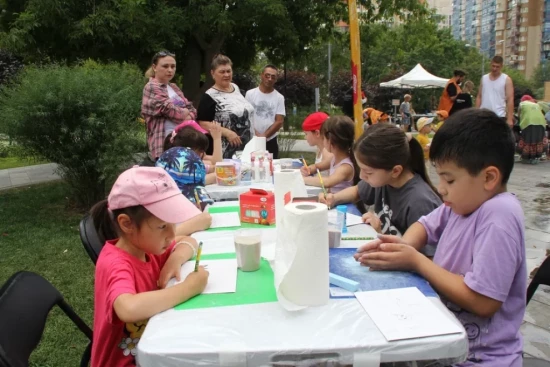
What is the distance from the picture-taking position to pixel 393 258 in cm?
162

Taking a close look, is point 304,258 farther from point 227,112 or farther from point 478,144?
point 227,112

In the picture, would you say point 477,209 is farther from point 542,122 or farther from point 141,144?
point 542,122

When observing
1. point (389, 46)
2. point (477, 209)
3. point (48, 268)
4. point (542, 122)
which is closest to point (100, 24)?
point (48, 268)

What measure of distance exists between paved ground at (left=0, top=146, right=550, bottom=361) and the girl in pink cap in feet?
7.13

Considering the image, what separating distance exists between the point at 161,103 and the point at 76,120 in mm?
1434

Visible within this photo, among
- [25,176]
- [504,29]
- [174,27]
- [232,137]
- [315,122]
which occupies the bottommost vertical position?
[25,176]

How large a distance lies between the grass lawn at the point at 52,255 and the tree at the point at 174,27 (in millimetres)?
2719

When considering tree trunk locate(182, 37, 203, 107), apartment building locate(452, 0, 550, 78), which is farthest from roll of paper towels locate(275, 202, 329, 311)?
apartment building locate(452, 0, 550, 78)

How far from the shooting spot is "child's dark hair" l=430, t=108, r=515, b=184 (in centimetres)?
152

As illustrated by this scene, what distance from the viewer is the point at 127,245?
165 centimetres

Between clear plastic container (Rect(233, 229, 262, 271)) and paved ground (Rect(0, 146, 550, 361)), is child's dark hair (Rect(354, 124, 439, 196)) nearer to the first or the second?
clear plastic container (Rect(233, 229, 262, 271))

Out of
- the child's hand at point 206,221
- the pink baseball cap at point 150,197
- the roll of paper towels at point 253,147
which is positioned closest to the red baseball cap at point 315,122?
the roll of paper towels at point 253,147

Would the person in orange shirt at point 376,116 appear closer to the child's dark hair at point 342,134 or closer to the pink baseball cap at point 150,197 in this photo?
the child's dark hair at point 342,134

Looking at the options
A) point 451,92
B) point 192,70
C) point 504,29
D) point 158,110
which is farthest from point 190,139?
point 504,29
